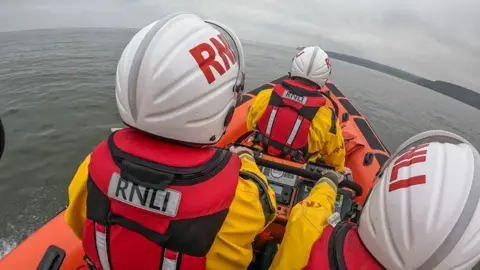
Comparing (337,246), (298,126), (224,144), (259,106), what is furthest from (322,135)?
(337,246)

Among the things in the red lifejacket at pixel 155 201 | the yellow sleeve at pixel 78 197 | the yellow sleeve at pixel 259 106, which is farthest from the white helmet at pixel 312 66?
the yellow sleeve at pixel 78 197

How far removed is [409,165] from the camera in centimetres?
108

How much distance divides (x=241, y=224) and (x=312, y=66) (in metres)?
2.32

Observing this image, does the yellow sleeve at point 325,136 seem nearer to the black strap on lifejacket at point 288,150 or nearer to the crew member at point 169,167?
the black strap on lifejacket at point 288,150

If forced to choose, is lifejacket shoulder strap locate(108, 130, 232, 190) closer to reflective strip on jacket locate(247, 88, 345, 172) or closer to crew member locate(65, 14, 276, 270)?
crew member locate(65, 14, 276, 270)

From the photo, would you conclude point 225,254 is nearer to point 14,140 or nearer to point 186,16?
point 186,16

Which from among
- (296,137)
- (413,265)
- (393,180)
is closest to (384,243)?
(413,265)

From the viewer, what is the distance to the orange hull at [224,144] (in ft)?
6.43

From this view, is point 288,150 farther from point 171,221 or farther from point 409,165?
point 171,221

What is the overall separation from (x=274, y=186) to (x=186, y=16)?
4.99ft

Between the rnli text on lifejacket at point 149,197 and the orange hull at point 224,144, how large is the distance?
744 millimetres

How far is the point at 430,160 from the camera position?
1035 mm

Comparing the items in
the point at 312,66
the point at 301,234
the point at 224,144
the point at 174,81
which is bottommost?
the point at 224,144

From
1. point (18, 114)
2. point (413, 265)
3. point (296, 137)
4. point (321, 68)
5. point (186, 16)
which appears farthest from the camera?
point (18, 114)
